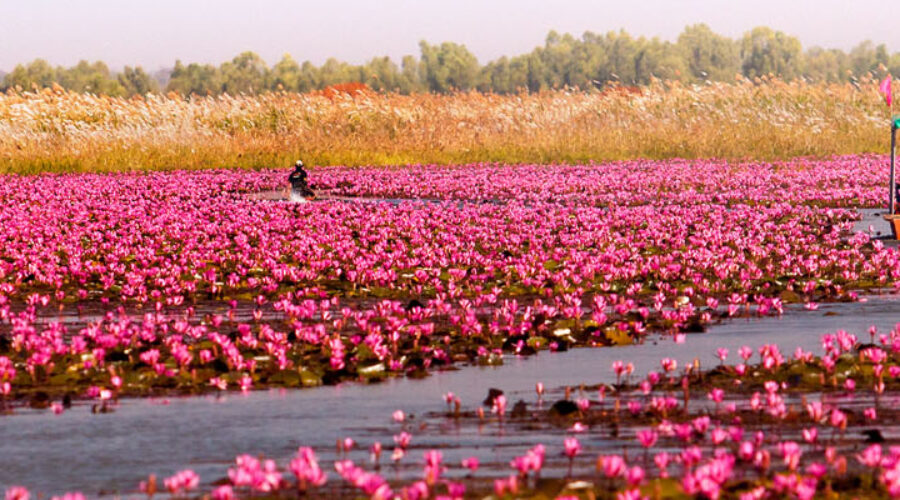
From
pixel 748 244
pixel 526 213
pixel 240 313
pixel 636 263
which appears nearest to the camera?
pixel 240 313

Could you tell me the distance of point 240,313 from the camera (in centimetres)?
1363

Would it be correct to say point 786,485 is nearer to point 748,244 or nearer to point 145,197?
point 748,244

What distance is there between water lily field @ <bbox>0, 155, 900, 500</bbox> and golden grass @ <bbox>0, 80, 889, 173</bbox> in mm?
22884

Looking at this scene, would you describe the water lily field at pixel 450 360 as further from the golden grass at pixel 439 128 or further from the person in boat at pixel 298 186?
the golden grass at pixel 439 128

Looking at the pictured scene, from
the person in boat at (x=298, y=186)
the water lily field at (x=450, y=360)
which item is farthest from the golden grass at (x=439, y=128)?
the water lily field at (x=450, y=360)

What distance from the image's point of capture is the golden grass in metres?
46.4

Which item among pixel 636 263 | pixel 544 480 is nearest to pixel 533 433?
pixel 544 480

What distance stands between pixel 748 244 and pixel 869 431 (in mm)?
12087

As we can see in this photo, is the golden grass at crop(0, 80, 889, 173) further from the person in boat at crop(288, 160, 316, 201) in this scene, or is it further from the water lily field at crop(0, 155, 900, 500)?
the water lily field at crop(0, 155, 900, 500)

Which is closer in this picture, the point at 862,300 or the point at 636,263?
the point at 862,300

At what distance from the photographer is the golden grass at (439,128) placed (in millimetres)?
46375

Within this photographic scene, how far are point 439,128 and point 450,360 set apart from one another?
41652mm

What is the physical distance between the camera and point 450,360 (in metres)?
10.6

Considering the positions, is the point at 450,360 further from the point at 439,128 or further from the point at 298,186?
the point at 439,128
